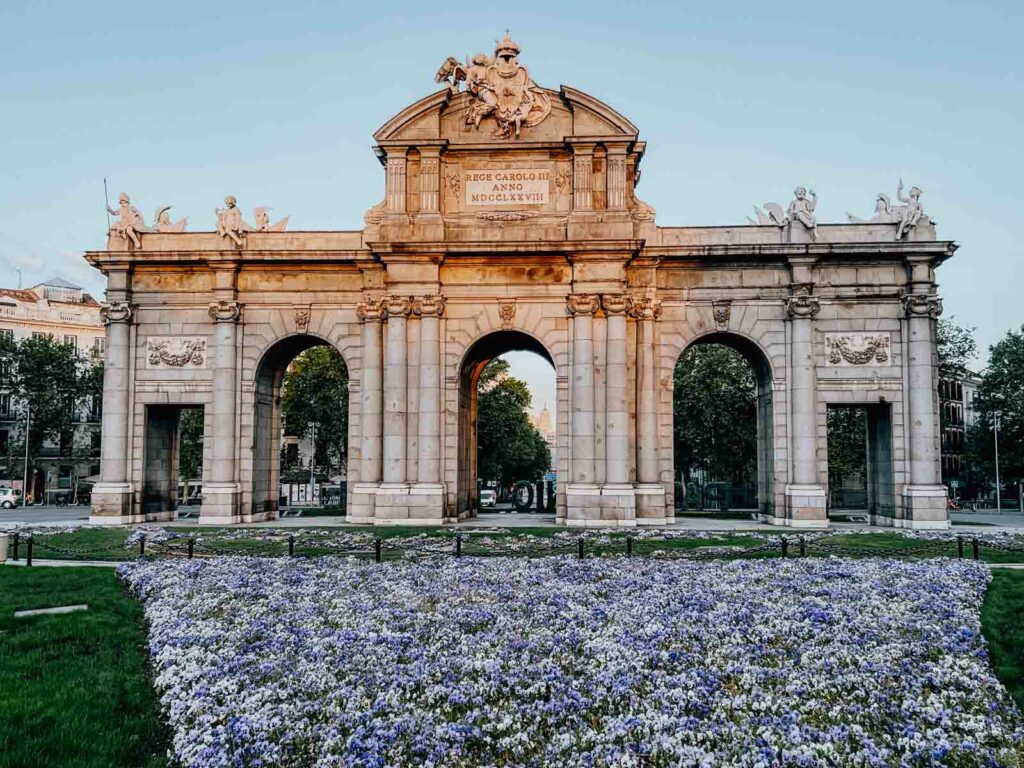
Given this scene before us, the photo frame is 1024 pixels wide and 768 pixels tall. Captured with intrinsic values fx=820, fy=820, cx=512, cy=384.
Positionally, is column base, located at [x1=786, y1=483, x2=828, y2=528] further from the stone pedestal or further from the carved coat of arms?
the carved coat of arms

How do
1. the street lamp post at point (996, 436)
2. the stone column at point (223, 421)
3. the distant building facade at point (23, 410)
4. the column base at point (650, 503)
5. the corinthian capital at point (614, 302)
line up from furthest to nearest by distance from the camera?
1. the distant building facade at point (23, 410)
2. the street lamp post at point (996, 436)
3. the stone column at point (223, 421)
4. the column base at point (650, 503)
5. the corinthian capital at point (614, 302)

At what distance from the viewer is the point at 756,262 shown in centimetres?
3244

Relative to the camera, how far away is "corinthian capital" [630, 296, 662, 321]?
105 ft

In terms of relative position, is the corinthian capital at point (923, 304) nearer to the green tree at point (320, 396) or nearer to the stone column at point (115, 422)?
the stone column at point (115, 422)

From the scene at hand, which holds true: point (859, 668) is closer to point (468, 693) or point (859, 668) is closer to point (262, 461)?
point (468, 693)

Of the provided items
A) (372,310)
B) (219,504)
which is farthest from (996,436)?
(219,504)

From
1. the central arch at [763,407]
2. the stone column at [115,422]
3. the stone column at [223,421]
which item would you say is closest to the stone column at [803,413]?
the central arch at [763,407]

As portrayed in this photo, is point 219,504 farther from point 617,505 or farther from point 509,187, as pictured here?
point 509,187

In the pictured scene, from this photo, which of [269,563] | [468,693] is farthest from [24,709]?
[269,563]

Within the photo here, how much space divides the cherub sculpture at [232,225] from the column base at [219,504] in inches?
386

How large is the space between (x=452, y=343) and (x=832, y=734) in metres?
25.3

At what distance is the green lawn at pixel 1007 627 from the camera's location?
10945mm

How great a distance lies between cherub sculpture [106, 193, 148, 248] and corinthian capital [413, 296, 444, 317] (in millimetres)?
12118

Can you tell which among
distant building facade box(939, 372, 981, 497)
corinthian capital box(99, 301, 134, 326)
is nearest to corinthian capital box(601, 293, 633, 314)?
corinthian capital box(99, 301, 134, 326)
